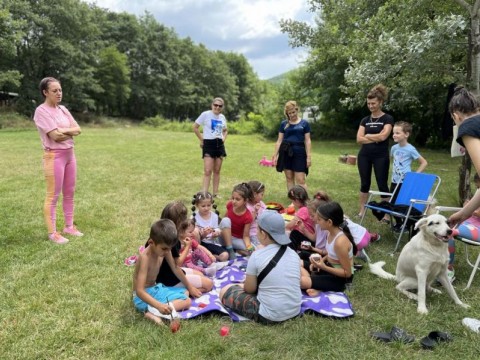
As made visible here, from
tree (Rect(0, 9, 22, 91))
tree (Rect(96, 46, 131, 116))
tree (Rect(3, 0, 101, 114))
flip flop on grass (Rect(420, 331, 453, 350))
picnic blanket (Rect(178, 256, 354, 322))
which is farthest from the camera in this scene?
tree (Rect(96, 46, 131, 116))

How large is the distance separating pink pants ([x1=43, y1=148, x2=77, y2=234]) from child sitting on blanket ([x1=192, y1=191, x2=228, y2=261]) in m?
1.81

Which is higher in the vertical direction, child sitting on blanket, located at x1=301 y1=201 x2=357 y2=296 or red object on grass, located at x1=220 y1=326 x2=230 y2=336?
child sitting on blanket, located at x1=301 y1=201 x2=357 y2=296

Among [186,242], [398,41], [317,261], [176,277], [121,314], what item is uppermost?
[398,41]

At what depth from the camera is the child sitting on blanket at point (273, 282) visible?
10.5 feet

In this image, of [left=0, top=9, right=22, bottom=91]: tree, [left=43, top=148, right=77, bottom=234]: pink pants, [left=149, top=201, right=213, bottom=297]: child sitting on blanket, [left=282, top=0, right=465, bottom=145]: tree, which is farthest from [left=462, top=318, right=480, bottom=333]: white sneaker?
[left=0, top=9, right=22, bottom=91]: tree

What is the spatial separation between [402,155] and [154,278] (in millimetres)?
4198

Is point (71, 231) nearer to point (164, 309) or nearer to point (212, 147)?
point (164, 309)

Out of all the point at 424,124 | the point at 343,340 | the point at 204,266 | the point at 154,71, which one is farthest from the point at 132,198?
the point at 154,71

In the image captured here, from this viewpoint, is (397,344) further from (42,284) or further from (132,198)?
(132,198)

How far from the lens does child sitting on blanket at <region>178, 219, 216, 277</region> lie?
4043 millimetres

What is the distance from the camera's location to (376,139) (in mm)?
5727

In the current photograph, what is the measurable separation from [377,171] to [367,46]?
3.76 meters

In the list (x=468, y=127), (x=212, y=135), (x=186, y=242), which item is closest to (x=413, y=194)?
(x=468, y=127)

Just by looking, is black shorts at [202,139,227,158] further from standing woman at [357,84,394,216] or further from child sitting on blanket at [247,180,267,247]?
standing woman at [357,84,394,216]
